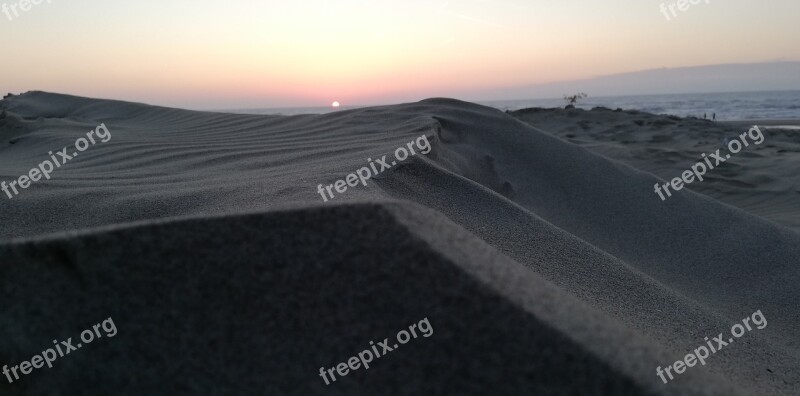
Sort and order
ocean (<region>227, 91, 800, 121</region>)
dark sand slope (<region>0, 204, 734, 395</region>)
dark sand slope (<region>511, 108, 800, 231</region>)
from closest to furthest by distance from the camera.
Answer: dark sand slope (<region>0, 204, 734, 395</region>)
dark sand slope (<region>511, 108, 800, 231</region>)
ocean (<region>227, 91, 800, 121</region>)

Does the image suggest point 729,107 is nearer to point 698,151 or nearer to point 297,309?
point 698,151

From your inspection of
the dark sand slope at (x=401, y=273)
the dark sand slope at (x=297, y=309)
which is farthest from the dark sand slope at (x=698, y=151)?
the dark sand slope at (x=297, y=309)

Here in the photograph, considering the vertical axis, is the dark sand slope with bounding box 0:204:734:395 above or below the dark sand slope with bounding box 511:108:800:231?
above

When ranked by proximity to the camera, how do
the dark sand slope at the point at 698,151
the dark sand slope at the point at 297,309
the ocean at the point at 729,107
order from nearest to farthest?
1. the dark sand slope at the point at 297,309
2. the dark sand slope at the point at 698,151
3. the ocean at the point at 729,107

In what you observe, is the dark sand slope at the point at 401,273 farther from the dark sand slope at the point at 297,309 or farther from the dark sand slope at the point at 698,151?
the dark sand slope at the point at 698,151

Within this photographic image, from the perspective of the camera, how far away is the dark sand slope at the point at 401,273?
22.6 inches

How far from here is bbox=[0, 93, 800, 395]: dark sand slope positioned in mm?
575

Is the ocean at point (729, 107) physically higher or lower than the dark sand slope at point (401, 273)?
lower

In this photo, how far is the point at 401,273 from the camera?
2.00ft

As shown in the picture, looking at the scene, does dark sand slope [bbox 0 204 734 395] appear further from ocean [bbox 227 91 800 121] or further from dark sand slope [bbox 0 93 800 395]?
ocean [bbox 227 91 800 121]

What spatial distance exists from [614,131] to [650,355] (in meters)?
5.95

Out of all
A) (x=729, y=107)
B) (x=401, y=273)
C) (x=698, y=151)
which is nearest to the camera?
(x=401, y=273)

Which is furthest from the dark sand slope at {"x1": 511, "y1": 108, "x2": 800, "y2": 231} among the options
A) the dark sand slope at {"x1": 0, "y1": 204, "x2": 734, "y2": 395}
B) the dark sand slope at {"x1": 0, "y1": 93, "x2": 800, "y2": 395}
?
the dark sand slope at {"x1": 0, "y1": 204, "x2": 734, "y2": 395}

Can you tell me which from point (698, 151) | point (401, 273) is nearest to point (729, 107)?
point (698, 151)
